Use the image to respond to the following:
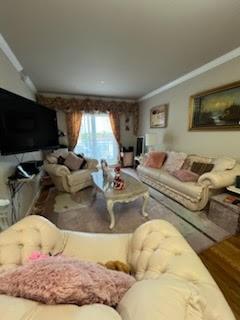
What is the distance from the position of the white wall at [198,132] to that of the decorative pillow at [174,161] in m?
0.36

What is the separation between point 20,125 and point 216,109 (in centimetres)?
324

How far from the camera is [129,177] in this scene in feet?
9.80

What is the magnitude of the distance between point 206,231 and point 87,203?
1.88m

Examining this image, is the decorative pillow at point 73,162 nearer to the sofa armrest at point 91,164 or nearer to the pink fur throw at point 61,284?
the sofa armrest at point 91,164

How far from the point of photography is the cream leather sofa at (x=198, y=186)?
2.45m

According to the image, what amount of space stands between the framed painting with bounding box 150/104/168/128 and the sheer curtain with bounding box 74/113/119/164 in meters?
1.51

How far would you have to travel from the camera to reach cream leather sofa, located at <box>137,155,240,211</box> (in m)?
2.45

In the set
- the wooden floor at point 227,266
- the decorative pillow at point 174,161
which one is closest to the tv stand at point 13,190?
the wooden floor at point 227,266

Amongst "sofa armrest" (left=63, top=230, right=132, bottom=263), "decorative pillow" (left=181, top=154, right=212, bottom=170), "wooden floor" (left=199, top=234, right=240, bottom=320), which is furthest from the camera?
"decorative pillow" (left=181, top=154, right=212, bottom=170)

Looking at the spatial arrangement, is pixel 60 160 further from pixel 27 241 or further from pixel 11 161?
pixel 27 241

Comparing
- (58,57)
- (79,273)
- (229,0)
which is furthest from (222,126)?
(79,273)

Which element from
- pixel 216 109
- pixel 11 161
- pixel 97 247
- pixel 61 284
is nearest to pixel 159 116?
pixel 216 109

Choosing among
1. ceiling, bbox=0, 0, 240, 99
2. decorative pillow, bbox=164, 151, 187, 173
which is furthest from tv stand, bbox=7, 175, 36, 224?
decorative pillow, bbox=164, 151, 187, 173

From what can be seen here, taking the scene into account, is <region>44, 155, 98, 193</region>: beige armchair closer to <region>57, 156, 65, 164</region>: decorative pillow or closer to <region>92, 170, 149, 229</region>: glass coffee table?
<region>57, 156, 65, 164</region>: decorative pillow
